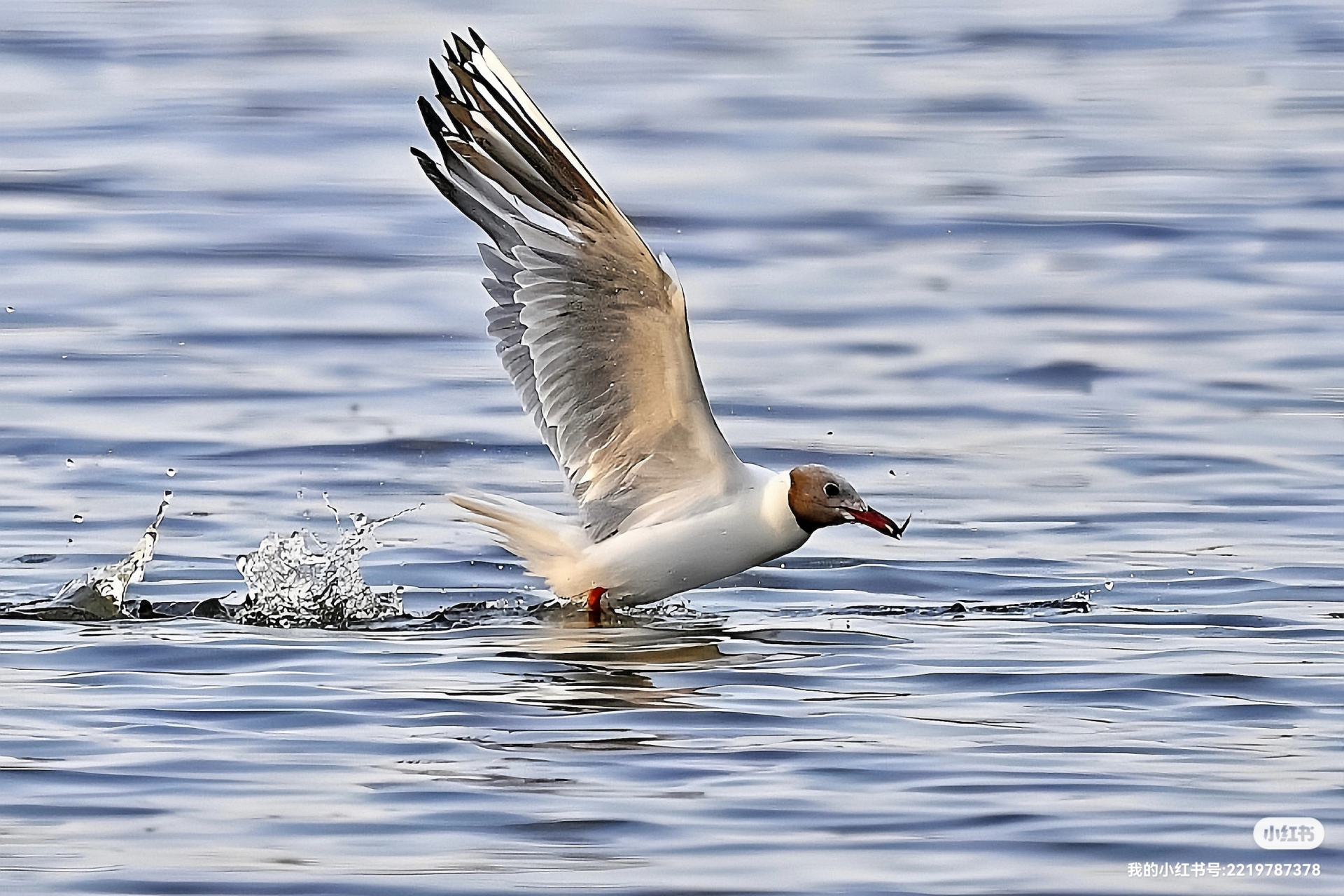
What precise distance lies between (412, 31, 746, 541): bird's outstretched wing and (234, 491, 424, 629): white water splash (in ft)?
2.65

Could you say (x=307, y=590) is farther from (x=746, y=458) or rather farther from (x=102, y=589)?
(x=746, y=458)

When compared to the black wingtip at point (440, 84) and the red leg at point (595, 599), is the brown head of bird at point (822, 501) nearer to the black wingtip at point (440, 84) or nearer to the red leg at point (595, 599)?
the red leg at point (595, 599)

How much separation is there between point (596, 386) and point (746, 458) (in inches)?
110

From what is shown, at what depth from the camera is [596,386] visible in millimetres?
8977

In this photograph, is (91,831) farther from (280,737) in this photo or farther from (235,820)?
(280,737)

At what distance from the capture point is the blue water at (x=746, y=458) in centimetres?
618

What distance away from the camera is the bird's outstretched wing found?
8523 mm

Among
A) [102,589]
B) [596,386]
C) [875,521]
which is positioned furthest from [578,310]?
[102,589]

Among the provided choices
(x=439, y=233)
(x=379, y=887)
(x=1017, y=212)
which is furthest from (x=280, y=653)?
(x=1017, y=212)

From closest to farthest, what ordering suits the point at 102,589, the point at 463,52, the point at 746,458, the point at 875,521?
the point at 463,52
the point at 102,589
the point at 875,521
the point at 746,458

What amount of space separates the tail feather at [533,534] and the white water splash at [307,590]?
405 millimetres

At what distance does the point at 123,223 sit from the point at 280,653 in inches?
341

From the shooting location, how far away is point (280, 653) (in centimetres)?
805

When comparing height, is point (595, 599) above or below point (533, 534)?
below
